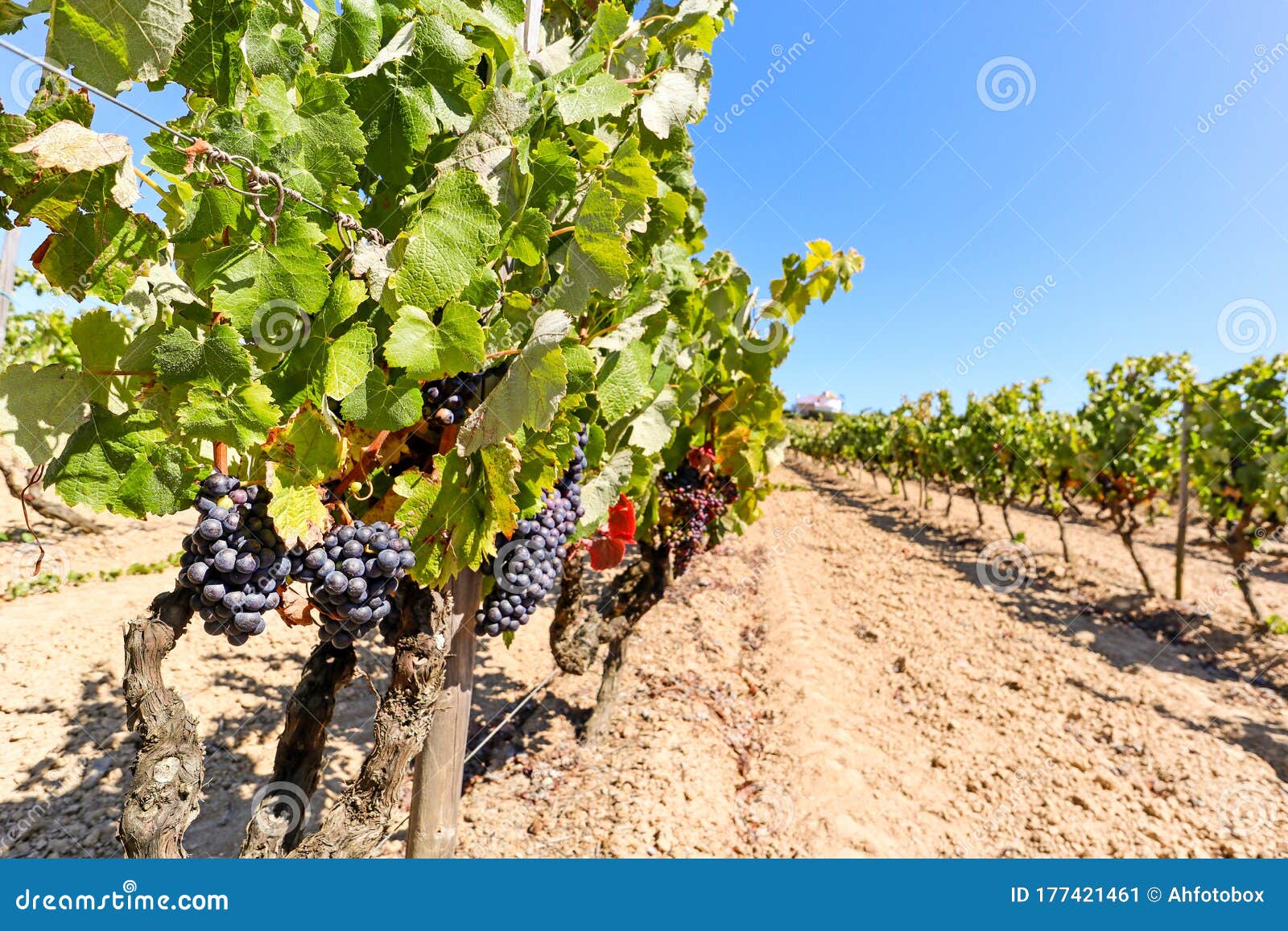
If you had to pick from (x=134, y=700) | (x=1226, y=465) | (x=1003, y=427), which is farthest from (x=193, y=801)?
(x=1003, y=427)

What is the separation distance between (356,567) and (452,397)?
486 mm

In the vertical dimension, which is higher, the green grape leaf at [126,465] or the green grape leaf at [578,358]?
the green grape leaf at [578,358]

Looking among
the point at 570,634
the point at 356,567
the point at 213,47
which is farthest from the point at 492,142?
the point at 570,634

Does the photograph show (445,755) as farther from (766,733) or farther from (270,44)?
(766,733)

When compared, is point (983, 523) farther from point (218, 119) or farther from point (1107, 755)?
point (218, 119)

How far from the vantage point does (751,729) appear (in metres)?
5.06

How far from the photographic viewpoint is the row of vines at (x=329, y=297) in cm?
116

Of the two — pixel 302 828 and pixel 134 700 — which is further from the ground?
pixel 134 700

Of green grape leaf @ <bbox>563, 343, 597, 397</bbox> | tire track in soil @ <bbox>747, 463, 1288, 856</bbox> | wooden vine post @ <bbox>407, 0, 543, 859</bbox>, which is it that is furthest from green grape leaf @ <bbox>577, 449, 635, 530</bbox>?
tire track in soil @ <bbox>747, 463, 1288, 856</bbox>

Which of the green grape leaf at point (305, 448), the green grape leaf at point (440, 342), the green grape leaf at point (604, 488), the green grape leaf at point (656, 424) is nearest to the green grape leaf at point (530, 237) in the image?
the green grape leaf at point (440, 342)

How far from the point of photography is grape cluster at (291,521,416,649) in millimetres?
1423

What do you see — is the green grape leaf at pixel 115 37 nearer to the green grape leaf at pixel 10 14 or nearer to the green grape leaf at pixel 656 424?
the green grape leaf at pixel 10 14

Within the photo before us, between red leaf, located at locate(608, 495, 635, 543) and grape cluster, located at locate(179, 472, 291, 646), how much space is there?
1647mm

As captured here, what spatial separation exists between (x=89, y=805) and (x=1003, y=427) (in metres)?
17.6
